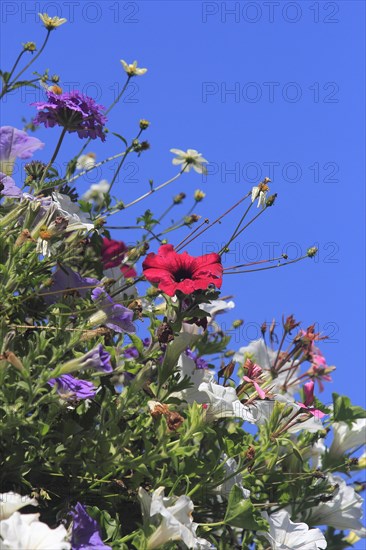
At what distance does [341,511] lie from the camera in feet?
10.4

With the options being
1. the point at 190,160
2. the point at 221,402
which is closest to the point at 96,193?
the point at 190,160

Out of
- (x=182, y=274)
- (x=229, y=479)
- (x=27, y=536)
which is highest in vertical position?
(x=182, y=274)

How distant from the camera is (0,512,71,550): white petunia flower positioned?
2125mm

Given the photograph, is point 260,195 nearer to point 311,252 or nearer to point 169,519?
point 311,252

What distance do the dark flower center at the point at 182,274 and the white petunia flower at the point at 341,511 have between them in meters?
0.98

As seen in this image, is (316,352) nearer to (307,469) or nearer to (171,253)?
(307,469)

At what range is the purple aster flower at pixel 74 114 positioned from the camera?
3027mm

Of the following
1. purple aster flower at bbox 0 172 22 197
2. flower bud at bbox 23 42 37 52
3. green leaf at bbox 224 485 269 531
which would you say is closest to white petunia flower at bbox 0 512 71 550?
green leaf at bbox 224 485 269 531

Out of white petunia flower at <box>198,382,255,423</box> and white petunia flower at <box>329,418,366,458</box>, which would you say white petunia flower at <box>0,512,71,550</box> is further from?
white petunia flower at <box>329,418,366,458</box>

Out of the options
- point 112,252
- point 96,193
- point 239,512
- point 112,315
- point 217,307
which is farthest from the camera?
point 96,193

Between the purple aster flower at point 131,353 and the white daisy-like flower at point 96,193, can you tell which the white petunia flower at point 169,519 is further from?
the white daisy-like flower at point 96,193

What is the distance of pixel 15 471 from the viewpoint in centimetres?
248

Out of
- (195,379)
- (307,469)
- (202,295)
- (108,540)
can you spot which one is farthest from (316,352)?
(108,540)

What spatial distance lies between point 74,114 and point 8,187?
0.34 metres
